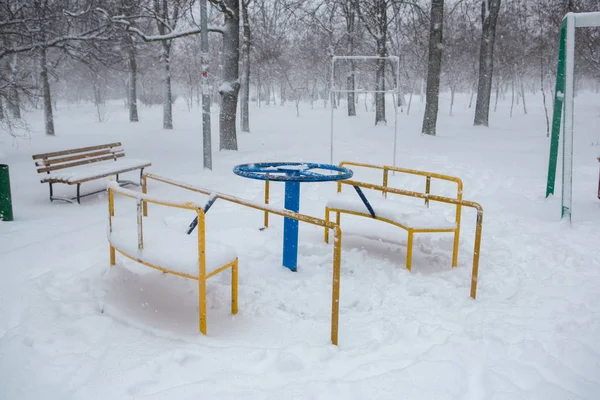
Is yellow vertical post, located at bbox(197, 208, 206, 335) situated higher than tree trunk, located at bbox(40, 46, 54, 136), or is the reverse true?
tree trunk, located at bbox(40, 46, 54, 136)

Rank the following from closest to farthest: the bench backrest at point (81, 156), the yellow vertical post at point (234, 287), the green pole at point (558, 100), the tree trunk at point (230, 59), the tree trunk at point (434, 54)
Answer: the yellow vertical post at point (234, 287) < the green pole at point (558, 100) < the bench backrest at point (81, 156) < the tree trunk at point (230, 59) < the tree trunk at point (434, 54)

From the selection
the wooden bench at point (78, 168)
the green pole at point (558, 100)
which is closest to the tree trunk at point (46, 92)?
the wooden bench at point (78, 168)

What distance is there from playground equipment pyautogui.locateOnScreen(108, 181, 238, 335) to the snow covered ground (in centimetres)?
14

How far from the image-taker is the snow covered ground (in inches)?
109

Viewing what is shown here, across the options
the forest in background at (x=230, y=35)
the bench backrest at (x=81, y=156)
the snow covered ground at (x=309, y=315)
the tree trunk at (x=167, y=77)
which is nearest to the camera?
the snow covered ground at (x=309, y=315)

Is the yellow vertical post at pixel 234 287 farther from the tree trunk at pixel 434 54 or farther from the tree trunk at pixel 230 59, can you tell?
→ the tree trunk at pixel 434 54

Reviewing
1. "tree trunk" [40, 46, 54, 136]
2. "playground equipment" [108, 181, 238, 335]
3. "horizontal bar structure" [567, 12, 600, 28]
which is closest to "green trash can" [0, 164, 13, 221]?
"playground equipment" [108, 181, 238, 335]

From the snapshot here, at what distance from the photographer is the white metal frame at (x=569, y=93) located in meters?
6.15

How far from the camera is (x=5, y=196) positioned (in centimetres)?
612

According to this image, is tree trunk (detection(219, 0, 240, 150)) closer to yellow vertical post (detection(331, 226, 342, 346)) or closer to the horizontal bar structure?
the horizontal bar structure

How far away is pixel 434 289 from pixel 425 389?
179 centimetres

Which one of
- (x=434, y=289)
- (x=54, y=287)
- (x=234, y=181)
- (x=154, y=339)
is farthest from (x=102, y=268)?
(x=234, y=181)

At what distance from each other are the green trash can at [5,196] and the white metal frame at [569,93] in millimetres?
7271

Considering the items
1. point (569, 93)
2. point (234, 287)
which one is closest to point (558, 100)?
point (569, 93)
